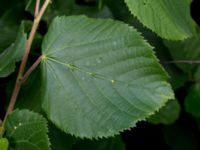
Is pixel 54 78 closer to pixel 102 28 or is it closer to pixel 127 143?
pixel 102 28

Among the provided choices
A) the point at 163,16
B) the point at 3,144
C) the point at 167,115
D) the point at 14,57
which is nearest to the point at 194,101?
the point at 167,115

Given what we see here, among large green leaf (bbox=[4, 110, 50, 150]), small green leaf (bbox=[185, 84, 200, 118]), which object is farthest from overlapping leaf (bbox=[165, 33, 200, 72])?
large green leaf (bbox=[4, 110, 50, 150])

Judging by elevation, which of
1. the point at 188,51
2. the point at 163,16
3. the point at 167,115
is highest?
the point at 163,16

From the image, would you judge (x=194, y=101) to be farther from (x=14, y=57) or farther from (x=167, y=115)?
(x=14, y=57)

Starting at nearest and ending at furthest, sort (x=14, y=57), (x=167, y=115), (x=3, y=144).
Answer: (x=3, y=144), (x=14, y=57), (x=167, y=115)

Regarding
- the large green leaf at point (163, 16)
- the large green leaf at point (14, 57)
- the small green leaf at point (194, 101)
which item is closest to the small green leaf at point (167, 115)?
the small green leaf at point (194, 101)

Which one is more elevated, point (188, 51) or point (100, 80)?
point (100, 80)

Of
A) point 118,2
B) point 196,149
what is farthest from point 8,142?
point 196,149
